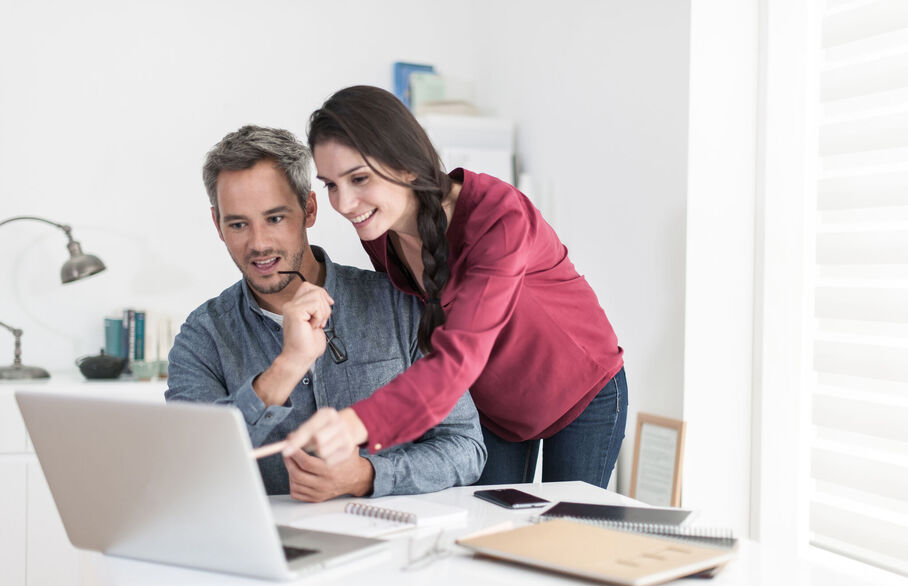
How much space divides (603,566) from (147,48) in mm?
2894

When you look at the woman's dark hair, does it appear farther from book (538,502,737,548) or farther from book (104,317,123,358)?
book (104,317,123,358)

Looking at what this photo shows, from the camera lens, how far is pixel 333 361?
4.86ft

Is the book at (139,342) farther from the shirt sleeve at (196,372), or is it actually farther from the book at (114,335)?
the shirt sleeve at (196,372)

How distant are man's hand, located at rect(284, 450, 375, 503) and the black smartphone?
7.4 inches

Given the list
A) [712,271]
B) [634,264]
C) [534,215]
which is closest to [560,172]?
[634,264]

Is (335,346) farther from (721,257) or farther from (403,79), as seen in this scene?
(403,79)

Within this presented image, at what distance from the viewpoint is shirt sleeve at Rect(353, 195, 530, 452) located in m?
1.08

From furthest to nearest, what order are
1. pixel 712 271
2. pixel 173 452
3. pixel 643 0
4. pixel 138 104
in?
Result: pixel 138 104
pixel 643 0
pixel 712 271
pixel 173 452

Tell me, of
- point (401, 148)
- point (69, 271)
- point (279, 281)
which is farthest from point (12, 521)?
point (401, 148)

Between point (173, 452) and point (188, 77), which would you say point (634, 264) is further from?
point (173, 452)

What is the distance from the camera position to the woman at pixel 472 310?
3.68 feet

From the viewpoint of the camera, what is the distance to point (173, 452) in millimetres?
814

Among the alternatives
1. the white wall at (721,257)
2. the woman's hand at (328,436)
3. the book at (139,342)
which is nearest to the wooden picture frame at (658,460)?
the white wall at (721,257)

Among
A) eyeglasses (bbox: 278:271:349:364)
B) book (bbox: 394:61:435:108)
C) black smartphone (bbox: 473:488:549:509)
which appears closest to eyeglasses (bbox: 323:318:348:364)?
eyeglasses (bbox: 278:271:349:364)
